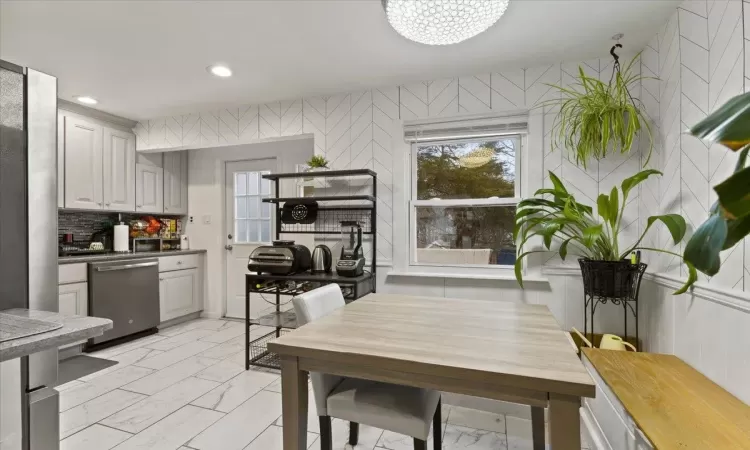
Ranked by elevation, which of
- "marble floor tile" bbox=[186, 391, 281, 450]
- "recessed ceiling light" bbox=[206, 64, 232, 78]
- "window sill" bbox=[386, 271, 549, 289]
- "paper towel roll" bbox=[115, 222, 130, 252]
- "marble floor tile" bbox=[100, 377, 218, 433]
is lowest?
"marble floor tile" bbox=[186, 391, 281, 450]

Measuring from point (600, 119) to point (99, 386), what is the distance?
3914 millimetres

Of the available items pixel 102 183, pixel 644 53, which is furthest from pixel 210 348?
pixel 644 53

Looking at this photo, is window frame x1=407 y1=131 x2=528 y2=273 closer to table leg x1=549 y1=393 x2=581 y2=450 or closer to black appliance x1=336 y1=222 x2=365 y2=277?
black appliance x1=336 y1=222 x2=365 y2=277

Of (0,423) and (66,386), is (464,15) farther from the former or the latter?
(66,386)

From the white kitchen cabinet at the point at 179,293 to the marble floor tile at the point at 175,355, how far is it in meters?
0.70

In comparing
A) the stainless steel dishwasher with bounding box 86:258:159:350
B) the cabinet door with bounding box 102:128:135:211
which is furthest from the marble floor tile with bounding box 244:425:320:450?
the cabinet door with bounding box 102:128:135:211

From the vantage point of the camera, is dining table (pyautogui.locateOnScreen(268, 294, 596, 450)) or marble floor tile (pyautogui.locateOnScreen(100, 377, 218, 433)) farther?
marble floor tile (pyautogui.locateOnScreen(100, 377, 218, 433))

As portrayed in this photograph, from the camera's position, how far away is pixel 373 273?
9.20 ft

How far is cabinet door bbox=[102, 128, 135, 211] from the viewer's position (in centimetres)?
353

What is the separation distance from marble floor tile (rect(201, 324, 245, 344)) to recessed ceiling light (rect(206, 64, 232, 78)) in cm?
253

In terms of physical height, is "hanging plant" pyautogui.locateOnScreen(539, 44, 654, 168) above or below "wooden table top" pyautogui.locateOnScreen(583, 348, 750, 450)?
above

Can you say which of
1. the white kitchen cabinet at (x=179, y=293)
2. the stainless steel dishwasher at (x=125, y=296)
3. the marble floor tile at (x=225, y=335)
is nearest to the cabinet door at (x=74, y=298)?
the stainless steel dishwasher at (x=125, y=296)

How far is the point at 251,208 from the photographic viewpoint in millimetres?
4250

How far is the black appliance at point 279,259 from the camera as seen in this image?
108 inches
